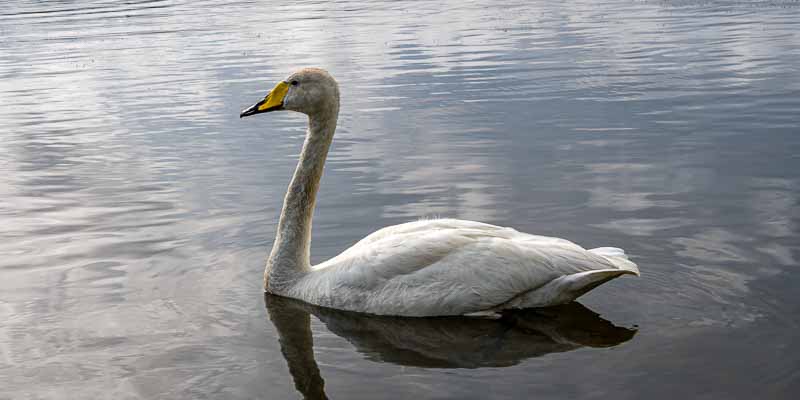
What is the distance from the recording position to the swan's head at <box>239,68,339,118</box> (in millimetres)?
8500

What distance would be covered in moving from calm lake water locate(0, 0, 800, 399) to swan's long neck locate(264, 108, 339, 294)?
291 millimetres

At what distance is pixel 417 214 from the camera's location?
10508mm

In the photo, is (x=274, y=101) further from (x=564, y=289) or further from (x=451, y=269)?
(x=564, y=289)

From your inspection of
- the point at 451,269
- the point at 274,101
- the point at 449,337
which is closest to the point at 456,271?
the point at 451,269

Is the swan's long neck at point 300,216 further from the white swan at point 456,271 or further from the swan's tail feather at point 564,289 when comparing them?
the swan's tail feather at point 564,289

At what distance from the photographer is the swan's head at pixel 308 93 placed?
8.50 meters

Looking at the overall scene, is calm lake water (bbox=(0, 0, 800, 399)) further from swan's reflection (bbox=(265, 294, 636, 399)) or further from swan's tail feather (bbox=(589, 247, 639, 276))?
swan's tail feather (bbox=(589, 247, 639, 276))

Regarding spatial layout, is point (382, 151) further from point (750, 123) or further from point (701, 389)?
point (701, 389)

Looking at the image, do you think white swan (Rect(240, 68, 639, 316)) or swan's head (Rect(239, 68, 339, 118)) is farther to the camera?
swan's head (Rect(239, 68, 339, 118))

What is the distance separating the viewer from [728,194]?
34.6 ft

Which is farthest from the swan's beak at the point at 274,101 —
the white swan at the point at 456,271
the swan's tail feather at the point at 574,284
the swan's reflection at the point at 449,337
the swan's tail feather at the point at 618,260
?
the swan's tail feather at the point at 618,260

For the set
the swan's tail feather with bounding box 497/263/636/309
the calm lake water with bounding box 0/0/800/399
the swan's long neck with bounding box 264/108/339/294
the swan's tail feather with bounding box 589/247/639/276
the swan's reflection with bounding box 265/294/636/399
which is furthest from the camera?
the swan's long neck with bounding box 264/108/339/294

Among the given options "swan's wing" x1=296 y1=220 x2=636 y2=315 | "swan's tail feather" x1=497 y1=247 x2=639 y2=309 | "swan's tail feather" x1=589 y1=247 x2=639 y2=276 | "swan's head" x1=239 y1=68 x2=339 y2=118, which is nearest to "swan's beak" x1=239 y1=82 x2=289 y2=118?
"swan's head" x1=239 y1=68 x2=339 y2=118

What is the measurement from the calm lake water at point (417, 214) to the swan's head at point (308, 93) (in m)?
1.58
